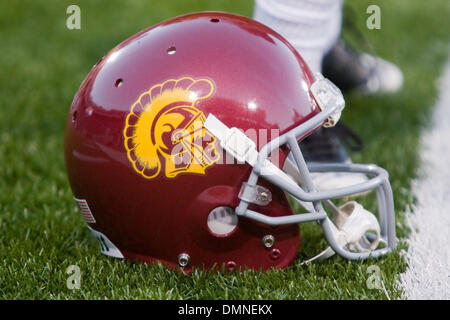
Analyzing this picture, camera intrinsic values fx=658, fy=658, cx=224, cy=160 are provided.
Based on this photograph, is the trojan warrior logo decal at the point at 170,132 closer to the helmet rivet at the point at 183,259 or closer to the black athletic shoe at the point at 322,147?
the helmet rivet at the point at 183,259

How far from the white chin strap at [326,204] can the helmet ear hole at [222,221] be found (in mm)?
165

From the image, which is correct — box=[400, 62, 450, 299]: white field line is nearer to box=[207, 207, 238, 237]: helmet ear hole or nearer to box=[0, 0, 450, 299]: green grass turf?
box=[0, 0, 450, 299]: green grass turf

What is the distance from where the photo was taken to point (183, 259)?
183 cm

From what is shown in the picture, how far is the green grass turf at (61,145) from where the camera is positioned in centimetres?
179

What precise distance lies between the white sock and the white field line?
633mm

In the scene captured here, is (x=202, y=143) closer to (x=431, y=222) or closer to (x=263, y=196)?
(x=263, y=196)

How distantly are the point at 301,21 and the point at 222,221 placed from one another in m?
0.88

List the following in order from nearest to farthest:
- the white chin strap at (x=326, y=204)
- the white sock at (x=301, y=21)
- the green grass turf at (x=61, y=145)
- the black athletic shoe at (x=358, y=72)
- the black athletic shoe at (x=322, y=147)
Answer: the white chin strap at (x=326, y=204), the green grass turf at (x=61, y=145), the white sock at (x=301, y=21), the black athletic shoe at (x=322, y=147), the black athletic shoe at (x=358, y=72)

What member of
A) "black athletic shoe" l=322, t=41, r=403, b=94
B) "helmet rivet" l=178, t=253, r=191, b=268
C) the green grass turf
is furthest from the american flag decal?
Result: "black athletic shoe" l=322, t=41, r=403, b=94

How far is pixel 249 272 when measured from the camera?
1.82 m

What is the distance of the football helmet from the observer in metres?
1.69

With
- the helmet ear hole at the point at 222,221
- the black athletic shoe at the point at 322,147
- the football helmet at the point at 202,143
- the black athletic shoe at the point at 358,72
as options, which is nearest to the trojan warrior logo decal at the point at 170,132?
the football helmet at the point at 202,143

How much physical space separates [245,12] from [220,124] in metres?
3.37

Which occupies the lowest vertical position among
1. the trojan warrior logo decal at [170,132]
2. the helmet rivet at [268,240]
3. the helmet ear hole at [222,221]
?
the helmet rivet at [268,240]
